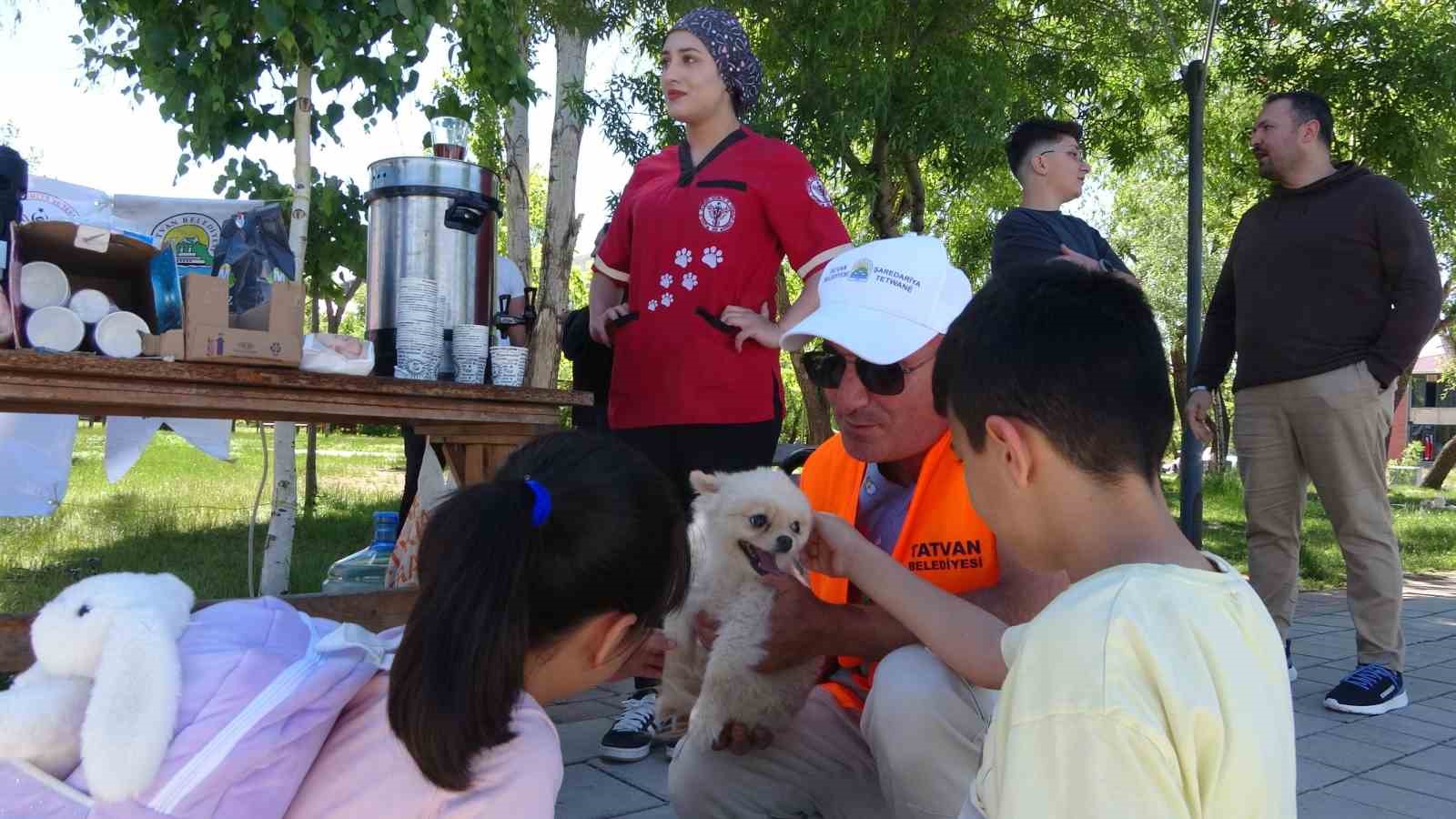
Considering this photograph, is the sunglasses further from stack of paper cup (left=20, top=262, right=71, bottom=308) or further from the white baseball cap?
stack of paper cup (left=20, top=262, right=71, bottom=308)

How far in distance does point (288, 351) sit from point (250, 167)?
317 cm

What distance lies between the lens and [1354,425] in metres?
4.59

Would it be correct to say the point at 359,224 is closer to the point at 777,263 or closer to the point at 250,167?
the point at 250,167

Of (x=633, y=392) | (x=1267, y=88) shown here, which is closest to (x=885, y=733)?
(x=633, y=392)

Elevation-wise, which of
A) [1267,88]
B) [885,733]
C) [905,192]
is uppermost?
[1267,88]

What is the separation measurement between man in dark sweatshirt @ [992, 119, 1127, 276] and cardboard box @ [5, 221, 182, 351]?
3.13 metres

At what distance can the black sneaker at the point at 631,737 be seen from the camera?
3.64 m

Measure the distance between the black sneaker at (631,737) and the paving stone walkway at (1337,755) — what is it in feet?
0.12

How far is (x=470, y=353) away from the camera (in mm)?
3439

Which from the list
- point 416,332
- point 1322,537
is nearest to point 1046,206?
point 416,332

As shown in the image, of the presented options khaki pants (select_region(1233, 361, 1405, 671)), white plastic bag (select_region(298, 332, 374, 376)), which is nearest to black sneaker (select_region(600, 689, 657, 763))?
white plastic bag (select_region(298, 332, 374, 376))

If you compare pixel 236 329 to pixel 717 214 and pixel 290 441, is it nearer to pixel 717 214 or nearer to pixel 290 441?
pixel 717 214

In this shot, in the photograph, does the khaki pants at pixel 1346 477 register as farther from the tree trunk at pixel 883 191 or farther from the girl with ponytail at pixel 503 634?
the tree trunk at pixel 883 191

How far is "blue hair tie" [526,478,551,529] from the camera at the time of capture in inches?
55.2
